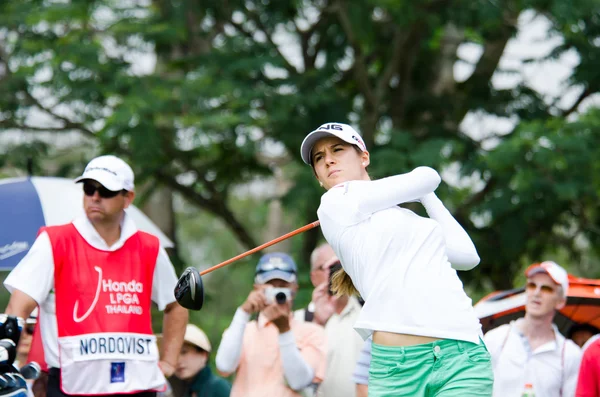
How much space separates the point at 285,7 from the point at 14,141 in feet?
13.6

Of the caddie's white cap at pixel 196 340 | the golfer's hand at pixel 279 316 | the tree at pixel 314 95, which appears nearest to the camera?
Answer: the golfer's hand at pixel 279 316

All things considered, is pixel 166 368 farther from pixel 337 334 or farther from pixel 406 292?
pixel 406 292

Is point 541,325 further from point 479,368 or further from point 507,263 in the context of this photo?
point 507,263

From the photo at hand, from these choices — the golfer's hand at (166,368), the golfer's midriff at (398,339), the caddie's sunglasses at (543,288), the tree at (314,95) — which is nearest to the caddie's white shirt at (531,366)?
the caddie's sunglasses at (543,288)

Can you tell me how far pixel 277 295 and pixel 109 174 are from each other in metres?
1.30

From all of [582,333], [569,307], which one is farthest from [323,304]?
[582,333]

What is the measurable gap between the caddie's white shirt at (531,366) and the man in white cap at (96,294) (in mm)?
2452

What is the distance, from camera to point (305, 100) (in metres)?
11.9

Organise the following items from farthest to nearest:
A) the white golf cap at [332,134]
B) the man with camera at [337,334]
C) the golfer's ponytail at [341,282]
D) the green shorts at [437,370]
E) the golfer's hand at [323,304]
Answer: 1. the golfer's hand at [323,304]
2. the man with camera at [337,334]
3. the golfer's ponytail at [341,282]
4. the white golf cap at [332,134]
5. the green shorts at [437,370]

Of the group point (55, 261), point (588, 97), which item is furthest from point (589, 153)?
point (55, 261)

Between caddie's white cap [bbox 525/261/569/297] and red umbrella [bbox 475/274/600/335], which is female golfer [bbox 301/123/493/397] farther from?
red umbrella [bbox 475/274/600/335]

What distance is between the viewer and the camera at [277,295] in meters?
6.17

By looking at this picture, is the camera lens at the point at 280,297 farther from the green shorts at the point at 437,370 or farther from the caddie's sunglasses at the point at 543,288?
the green shorts at the point at 437,370

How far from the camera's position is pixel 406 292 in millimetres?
3938
